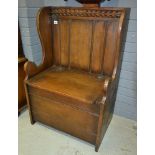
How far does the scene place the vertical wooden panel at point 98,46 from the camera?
4.91 feet

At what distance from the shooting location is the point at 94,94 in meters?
1.32

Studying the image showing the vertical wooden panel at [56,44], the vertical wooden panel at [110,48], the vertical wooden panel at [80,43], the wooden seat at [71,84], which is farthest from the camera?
the vertical wooden panel at [56,44]

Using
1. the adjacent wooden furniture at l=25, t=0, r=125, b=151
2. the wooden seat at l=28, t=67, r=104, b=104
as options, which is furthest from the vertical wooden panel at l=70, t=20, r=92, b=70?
the wooden seat at l=28, t=67, r=104, b=104

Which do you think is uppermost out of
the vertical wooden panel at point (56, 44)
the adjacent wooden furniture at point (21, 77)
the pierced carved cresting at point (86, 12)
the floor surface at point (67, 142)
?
the pierced carved cresting at point (86, 12)

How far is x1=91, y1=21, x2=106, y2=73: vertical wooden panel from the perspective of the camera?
59.0 inches

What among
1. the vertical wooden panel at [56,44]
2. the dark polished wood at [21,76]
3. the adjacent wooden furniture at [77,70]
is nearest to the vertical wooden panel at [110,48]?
the adjacent wooden furniture at [77,70]

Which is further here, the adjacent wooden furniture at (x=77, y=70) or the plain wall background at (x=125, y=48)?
the plain wall background at (x=125, y=48)

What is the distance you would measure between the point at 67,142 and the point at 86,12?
1212mm

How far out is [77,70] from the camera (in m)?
1.73

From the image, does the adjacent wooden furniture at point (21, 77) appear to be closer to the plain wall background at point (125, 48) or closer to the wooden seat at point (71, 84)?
the plain wall background at point (125, 48)

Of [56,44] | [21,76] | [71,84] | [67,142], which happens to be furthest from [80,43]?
[67,142]

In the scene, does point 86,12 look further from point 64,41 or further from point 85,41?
point 64,41

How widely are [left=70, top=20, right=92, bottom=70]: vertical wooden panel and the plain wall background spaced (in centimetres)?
25
